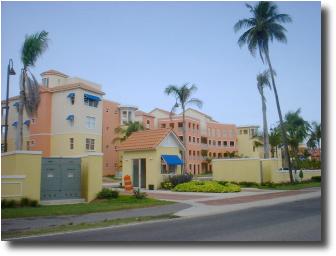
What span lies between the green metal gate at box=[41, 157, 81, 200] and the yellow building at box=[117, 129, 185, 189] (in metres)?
9.20

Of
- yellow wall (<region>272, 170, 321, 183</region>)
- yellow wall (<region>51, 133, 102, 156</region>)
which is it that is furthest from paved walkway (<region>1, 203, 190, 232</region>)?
yellow wall (<region>51, 133, 102, 156</region>)

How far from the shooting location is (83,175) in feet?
60.9

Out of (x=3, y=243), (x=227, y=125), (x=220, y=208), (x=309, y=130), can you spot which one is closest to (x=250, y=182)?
(x=309, y=130)

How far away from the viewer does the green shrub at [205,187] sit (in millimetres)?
23906

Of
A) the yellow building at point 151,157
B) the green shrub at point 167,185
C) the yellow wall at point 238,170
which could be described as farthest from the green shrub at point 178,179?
the yellow wall at point 238,170

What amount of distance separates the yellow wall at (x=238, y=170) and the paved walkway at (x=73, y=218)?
1571 centimetres

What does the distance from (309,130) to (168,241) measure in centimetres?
3290

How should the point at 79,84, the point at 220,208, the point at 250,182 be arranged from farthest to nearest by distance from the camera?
the point at 79,84
the point at 250,182
the point at 220,208

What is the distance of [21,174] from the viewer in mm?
15461

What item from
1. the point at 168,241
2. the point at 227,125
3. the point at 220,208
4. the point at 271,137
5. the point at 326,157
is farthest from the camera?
the point at 227,125

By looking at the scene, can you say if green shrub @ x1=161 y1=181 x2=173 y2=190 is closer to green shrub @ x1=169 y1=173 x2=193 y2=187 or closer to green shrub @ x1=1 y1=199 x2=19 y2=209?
green shrub @ x1=169 y1=173 x2=193 y2=187

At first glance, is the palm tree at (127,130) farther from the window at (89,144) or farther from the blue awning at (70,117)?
the blue awning at (70,117)

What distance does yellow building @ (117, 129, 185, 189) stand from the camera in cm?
2711

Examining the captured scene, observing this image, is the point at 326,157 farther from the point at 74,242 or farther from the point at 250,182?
the point at 250,182
